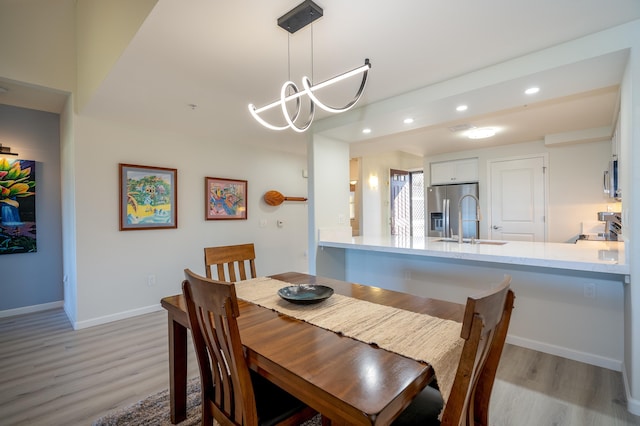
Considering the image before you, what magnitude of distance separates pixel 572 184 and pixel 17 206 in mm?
7429

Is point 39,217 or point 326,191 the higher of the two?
point 326,191

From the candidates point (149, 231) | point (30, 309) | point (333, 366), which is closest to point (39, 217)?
point (30, 309)

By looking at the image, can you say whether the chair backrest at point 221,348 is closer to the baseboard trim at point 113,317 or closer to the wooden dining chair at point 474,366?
the wooden dining chair at point 474,366

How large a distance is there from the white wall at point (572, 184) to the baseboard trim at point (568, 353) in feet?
Result: 9.18

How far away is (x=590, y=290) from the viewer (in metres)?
2.28

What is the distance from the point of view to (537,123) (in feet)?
12.5

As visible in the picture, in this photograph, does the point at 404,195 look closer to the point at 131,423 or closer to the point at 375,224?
the point at 375,224

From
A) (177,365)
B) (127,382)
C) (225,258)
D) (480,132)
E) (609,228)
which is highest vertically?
(480,132)

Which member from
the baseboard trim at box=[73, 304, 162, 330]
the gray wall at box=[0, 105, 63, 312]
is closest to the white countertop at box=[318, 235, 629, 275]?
the baseboard trim at box=[73, 304, 162, 330]

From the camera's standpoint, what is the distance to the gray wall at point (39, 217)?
141 inches

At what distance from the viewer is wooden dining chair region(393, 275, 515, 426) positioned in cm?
79

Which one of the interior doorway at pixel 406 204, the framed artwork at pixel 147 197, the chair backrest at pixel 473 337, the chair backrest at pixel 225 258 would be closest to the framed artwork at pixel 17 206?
the framed artwork at pixel 147 197

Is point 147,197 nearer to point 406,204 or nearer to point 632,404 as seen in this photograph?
point 632,404

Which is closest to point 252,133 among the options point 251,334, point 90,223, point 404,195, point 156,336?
point 90,223
